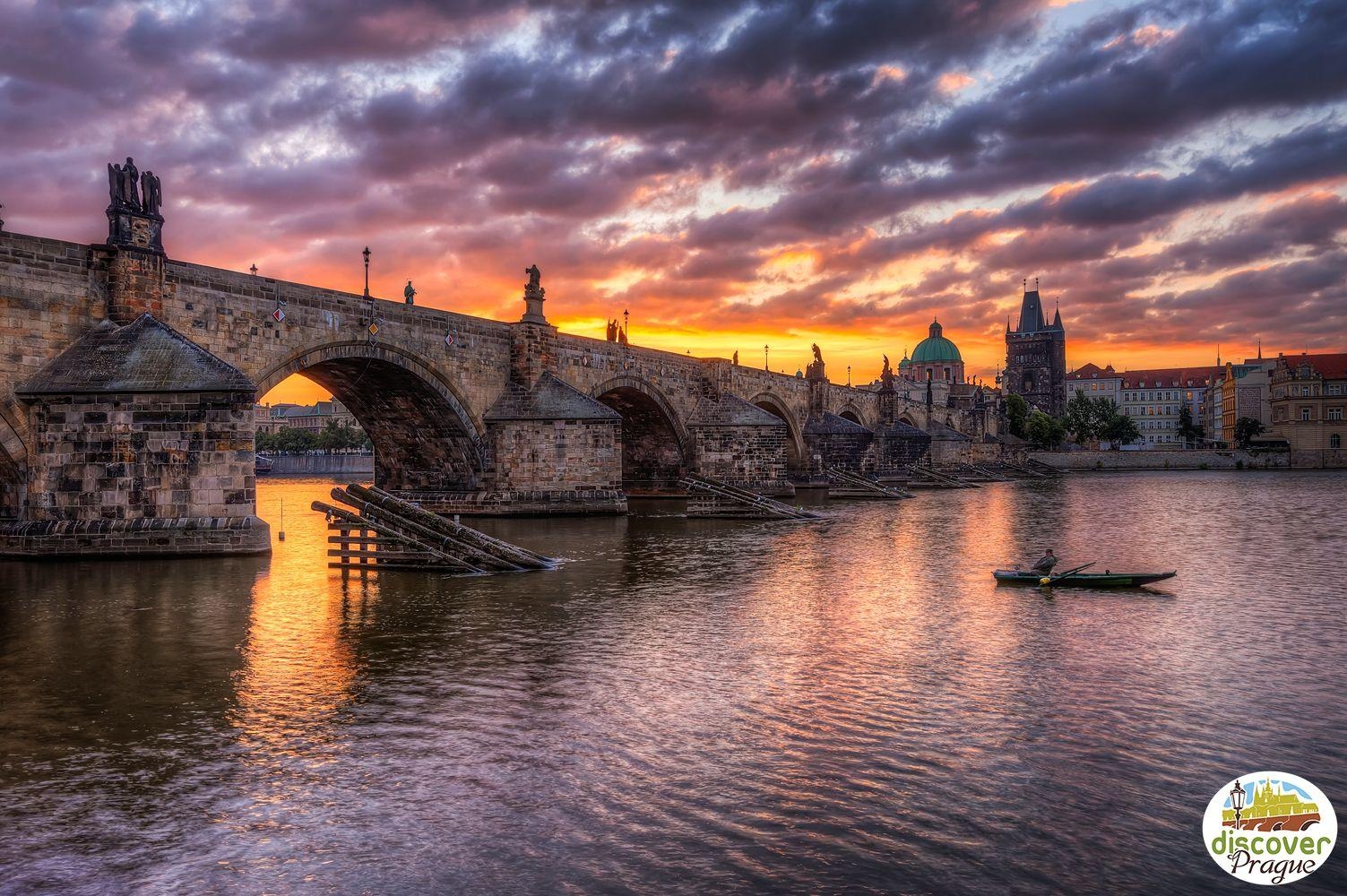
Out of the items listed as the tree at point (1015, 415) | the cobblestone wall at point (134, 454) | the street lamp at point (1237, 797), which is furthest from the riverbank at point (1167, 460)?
the street lamp at point (1237, 797)

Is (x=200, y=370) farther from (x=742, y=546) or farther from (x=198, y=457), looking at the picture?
(x=742, y=546)

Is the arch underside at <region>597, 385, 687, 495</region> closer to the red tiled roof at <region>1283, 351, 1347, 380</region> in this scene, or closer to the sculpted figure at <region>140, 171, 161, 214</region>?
the sculpted figure at <region>140, 171, 161, 214</region>

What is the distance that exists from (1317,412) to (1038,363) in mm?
64904

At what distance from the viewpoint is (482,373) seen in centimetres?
3438

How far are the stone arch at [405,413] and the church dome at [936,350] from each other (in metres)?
154

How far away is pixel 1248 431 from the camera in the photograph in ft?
359

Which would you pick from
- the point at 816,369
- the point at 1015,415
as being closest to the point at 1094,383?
the point at 1015,415

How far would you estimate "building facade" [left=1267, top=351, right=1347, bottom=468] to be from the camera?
97125mm

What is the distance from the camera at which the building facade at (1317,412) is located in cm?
9712

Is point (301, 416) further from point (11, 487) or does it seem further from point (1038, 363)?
point (11, 487)

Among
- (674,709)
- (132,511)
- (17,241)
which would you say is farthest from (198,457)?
(674,709)

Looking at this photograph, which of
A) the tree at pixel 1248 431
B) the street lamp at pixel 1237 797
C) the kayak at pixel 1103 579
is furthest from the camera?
the tree at pixel 1248 431

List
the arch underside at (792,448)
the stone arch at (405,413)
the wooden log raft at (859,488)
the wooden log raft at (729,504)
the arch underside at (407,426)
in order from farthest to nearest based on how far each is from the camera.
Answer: the arch underside at (792,448), the wooden log raft at (859,488), the wooden log raft at (729,504), the arch underside at (407,426), the stone arch at (405,413)

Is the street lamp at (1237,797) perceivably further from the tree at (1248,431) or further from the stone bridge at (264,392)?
the tree at (1248,431)
